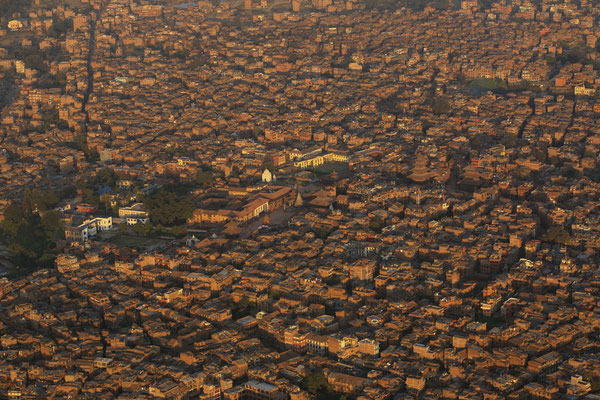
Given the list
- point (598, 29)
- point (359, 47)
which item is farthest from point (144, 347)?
point (598, 29)

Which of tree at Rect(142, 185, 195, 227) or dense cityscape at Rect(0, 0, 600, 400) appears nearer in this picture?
dense cityscape at Rect(0, 0, 600, 400)

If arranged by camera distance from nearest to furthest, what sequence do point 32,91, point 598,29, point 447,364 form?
point 447,364 < point 32,91 < point 598,29

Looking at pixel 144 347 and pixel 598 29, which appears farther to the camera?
pixel 598 29

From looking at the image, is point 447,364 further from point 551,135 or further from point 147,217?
point 551,135

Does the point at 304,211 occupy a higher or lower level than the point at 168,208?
lower

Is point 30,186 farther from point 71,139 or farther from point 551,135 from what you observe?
point 551,135

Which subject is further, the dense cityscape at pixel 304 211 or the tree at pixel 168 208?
the tree at pixel 168 208

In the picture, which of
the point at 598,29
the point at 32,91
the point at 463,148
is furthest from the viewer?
the point at 598,29
